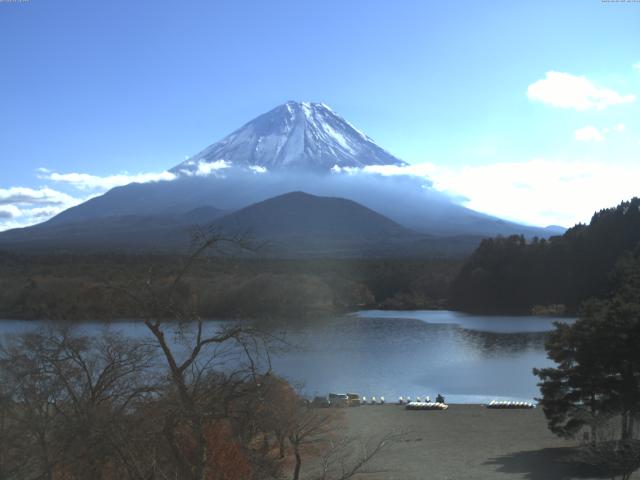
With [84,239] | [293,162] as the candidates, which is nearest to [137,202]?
[293,162]

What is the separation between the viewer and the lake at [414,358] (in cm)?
1672

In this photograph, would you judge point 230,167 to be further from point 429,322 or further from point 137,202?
point 429,322

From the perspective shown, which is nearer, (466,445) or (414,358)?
(466,445)

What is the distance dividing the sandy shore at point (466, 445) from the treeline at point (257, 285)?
4.55 m

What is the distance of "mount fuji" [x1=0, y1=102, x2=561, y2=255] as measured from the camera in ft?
275

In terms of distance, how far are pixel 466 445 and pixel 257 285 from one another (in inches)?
868

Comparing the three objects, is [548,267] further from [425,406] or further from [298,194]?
[298,194]

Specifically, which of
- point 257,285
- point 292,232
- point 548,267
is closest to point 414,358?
point 257,285

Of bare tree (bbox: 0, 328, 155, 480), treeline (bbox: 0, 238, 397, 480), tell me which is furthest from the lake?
treeline (bbox: 0, 238, 397, 480)

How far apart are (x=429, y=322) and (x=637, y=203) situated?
1511 cm

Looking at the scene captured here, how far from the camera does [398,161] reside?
363ft

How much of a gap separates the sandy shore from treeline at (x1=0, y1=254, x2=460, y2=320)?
4547 mm

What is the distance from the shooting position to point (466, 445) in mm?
10938

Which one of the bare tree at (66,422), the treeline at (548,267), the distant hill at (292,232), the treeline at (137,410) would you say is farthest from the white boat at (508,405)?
the distant hill at (292,232)
